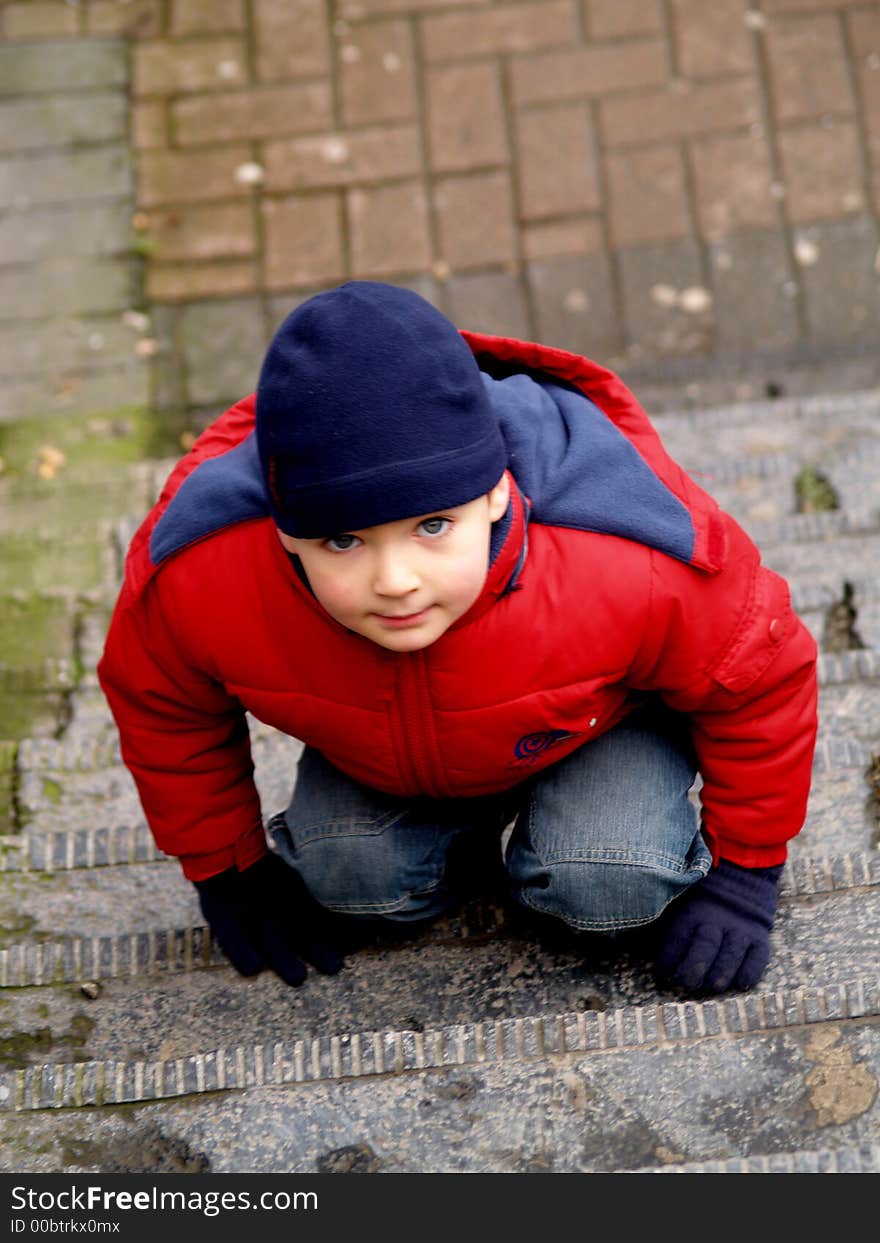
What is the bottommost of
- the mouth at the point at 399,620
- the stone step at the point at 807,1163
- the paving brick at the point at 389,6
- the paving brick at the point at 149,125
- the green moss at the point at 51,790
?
the green moss at the point at 51,790

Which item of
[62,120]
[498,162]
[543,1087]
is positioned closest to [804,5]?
[498,162]

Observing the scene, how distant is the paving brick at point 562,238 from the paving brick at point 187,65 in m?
1.13

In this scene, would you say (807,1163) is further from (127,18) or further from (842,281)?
(127,18)

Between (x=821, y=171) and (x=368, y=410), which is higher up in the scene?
(x=821, y=171)

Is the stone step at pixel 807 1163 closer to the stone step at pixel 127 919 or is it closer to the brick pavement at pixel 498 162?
the stone step at pixel 127 919

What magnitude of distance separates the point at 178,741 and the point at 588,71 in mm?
3315

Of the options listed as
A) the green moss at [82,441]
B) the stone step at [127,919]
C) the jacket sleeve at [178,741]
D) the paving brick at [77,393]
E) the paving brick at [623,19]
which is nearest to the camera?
the jacket sleeve at [178,741]

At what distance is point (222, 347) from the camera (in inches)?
176

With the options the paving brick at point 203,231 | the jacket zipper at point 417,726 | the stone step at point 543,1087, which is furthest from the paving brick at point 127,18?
the stone step at point 543,1087

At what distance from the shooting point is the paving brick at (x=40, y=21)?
16.5 feet

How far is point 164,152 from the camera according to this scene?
187 inches

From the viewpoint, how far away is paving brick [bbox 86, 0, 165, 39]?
195 inches

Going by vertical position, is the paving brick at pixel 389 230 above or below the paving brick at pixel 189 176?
below

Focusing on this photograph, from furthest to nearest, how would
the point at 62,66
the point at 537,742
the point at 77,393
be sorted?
the point at 62,66 < the point at 77,393 < the point at 537,742
